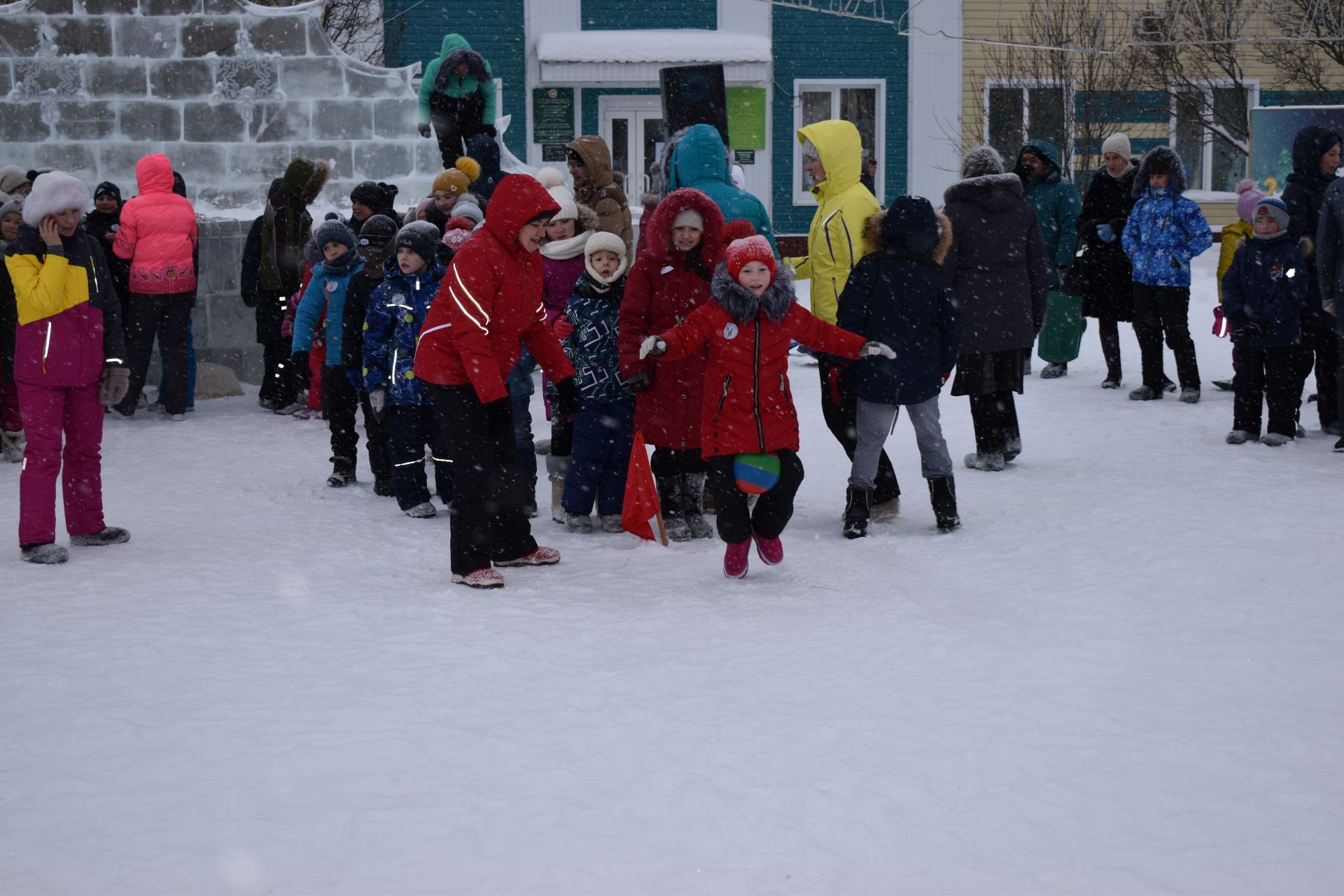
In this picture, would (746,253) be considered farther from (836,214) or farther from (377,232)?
(377,232)

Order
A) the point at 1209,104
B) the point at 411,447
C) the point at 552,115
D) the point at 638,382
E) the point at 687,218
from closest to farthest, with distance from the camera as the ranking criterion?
the point at 638,382
the point at 687,218
the point at 411,447
the point at 1209,104
the point at 552,115

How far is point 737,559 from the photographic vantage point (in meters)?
6.28

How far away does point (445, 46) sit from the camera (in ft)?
38.4

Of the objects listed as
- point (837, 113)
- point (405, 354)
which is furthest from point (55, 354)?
point (837, 113)

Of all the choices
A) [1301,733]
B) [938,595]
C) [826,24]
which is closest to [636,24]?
[826,24]

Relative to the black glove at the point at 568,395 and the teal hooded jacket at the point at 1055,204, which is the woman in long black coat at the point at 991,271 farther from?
the black glove at the point at 568,395

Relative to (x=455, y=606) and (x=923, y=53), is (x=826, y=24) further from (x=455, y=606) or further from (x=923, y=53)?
(x=455, y=606)

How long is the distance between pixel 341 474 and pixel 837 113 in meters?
18.1

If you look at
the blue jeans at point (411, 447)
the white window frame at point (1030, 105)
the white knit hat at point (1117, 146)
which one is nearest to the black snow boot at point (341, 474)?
the blue jeans at point (411, 447)

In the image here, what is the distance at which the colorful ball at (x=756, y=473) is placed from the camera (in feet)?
20.3

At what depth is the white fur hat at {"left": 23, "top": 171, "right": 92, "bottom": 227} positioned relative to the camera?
21.7ft

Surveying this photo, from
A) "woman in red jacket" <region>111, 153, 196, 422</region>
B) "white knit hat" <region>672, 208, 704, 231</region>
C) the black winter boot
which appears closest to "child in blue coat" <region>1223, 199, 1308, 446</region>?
the black winter boot

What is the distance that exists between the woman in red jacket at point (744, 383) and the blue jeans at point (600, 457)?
104 centimetres

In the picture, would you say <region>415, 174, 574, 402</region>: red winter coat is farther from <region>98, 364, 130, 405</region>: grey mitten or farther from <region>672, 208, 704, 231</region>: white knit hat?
<region>98, 364, 130, 405</region>: grey mitten
